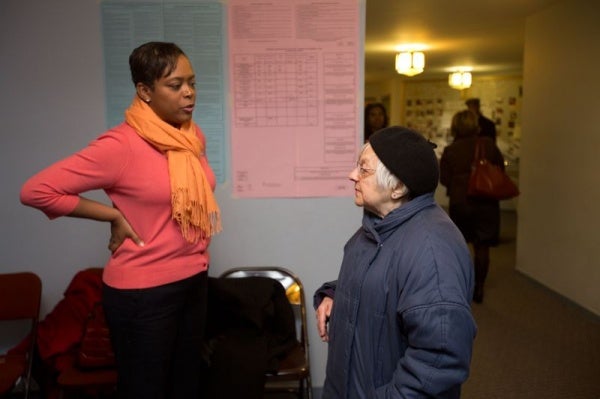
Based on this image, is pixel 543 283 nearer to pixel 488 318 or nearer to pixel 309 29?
pixel 488 318

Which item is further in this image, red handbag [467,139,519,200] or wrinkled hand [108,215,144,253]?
red handbag [467,139,519,200]

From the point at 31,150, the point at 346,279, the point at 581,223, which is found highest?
the point at 31,150

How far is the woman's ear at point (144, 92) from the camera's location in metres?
1.65

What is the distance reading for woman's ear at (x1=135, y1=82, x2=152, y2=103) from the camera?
1.65 m

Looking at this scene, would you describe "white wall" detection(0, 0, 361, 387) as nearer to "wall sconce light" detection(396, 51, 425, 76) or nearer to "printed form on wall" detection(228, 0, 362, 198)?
"printed form on wall" detection(228, 0, 362, 198)

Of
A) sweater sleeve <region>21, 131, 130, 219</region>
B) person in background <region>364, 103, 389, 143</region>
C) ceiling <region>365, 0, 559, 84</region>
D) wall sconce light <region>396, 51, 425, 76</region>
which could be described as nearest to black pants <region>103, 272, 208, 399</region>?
sweater sleeve <region>21, 131, 130, 219</region>

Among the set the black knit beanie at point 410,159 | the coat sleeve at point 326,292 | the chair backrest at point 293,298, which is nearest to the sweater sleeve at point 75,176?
the coat sleeve at point 326,292

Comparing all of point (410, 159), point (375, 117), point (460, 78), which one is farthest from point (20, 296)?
point (460, 78)

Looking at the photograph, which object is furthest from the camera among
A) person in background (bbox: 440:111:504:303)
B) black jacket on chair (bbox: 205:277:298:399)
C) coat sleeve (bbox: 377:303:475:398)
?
person in background (bbox: 440:111:504:303)

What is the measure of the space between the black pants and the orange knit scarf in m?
0.20

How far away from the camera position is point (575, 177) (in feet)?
13.1

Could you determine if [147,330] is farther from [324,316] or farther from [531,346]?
[531,346]

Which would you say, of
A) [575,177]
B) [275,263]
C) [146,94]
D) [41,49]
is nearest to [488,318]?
[575,177]

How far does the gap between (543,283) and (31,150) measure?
163 inches
